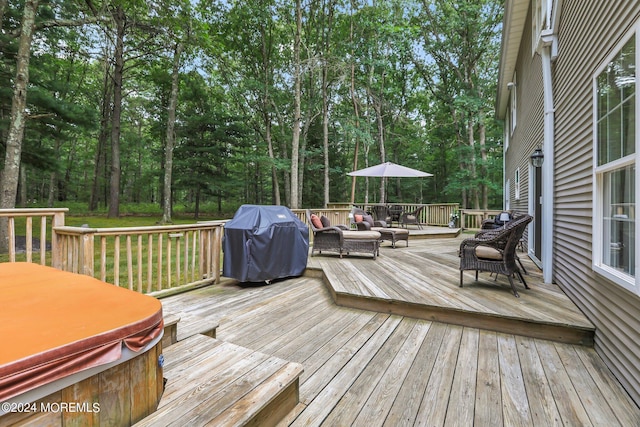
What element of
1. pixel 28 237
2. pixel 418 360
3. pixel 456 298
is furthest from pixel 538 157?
pixel 28 237

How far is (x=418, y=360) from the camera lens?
2.28m

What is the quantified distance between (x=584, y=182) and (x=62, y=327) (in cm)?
400

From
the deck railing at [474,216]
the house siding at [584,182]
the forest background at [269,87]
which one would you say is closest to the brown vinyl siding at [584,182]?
the house siding at [584,182]

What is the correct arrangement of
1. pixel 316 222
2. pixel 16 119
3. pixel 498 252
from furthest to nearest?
pixel 316 222, pixel 16 119, pixel 498 252

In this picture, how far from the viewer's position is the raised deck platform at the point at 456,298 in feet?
8.69

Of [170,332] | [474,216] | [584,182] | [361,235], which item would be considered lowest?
[170,332]

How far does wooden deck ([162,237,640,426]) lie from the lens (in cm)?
169

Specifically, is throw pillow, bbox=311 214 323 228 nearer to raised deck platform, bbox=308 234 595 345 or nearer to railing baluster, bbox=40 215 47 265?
raised deck platform, bbox=308 234 595 345

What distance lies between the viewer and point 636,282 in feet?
5.95

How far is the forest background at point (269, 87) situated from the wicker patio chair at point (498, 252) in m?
6.24

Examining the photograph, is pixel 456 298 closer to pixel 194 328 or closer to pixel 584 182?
pixel 584 182

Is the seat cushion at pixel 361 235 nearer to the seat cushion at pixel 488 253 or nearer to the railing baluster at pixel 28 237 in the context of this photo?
the seat cushion at pixel 488 253

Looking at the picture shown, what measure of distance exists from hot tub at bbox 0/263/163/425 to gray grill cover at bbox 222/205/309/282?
2420 mm

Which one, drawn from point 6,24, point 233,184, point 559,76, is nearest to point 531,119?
point 559,76
